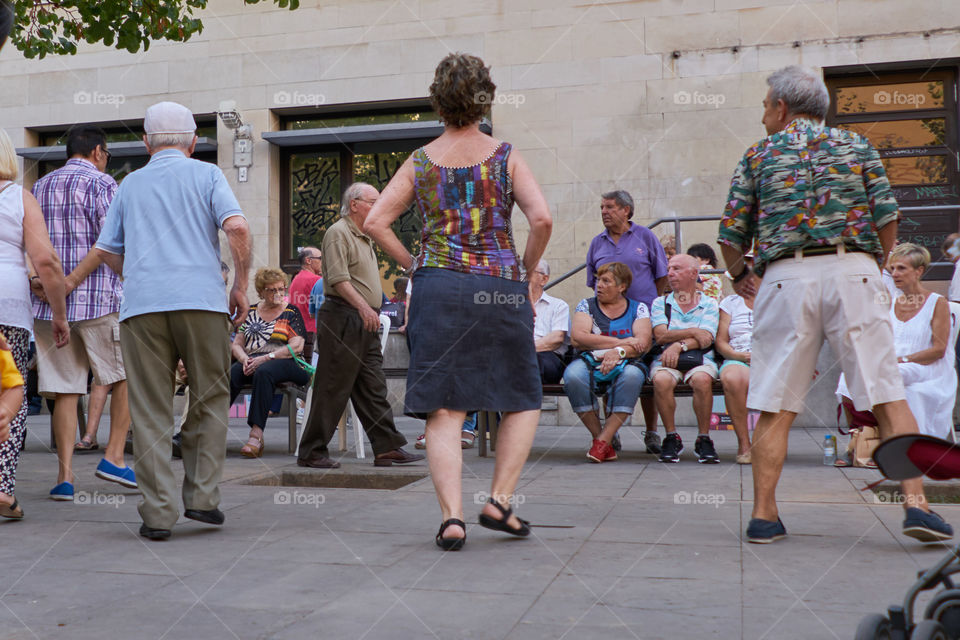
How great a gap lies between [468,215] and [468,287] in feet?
1.03

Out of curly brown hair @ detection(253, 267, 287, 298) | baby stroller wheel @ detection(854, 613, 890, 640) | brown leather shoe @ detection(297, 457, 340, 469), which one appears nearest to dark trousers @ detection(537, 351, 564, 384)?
brown leather shoe @ detection(297, 457, 340, 469)

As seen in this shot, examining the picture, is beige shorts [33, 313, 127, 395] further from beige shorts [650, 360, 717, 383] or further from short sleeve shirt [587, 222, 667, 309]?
short sleeve shirt [587, 222, 667, 309]

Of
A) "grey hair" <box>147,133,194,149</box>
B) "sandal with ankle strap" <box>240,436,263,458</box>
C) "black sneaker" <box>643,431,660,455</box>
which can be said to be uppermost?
"grey hair" <box>147,133,194,149</box>

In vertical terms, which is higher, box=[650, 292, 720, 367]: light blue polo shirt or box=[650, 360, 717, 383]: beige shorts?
box=[650, 292, 720, 367]: light blue polo shirt

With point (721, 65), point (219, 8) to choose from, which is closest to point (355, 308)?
point (721, 65)

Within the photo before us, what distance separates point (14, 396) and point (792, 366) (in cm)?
304

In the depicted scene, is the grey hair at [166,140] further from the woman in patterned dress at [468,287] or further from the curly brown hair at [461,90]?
the curly brown hair at [461,90]

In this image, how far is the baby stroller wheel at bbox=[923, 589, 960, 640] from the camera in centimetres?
232

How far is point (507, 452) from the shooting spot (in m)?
4.38

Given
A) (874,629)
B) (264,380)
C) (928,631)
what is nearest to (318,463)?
(264,380)

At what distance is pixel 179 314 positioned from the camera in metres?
4.58

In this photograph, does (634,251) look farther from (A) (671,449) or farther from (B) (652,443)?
(A) (671,449)

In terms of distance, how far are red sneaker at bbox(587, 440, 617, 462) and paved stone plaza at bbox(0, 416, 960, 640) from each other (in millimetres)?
1456

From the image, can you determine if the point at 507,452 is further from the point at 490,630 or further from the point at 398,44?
the point at 398,44
